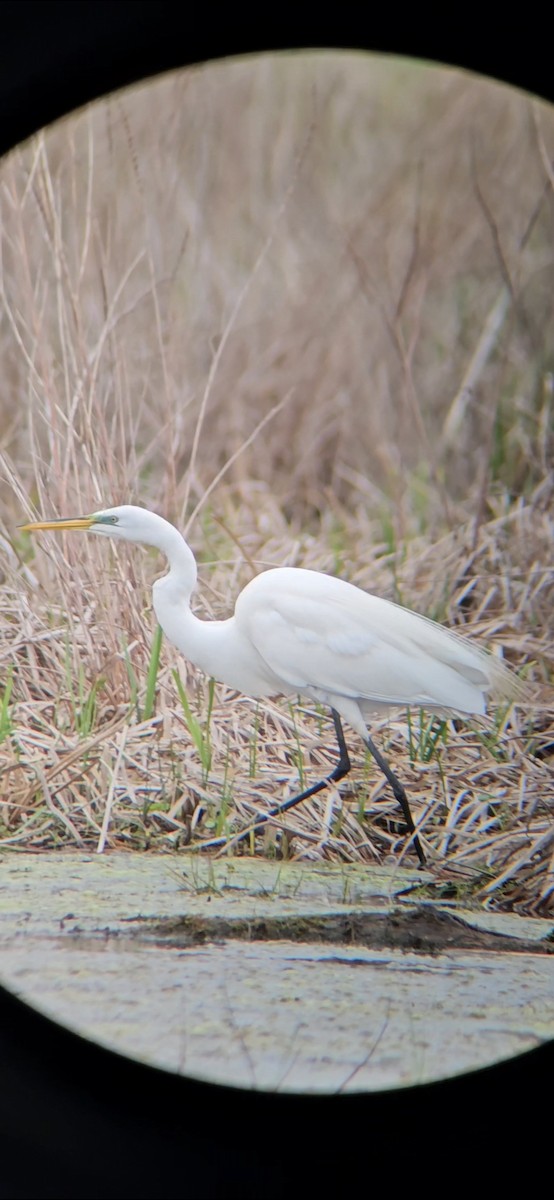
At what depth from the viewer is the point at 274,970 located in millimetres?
Answer: 1698

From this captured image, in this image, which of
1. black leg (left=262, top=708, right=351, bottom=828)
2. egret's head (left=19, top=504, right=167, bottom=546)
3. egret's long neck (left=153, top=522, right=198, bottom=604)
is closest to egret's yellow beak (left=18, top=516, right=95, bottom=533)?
egret's head (left=19, top=504, right=167, bottom=546)

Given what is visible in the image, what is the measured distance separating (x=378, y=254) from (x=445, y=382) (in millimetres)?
248

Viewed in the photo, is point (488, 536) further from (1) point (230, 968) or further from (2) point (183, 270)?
(1) point (230, 968)

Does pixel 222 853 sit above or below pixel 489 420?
below

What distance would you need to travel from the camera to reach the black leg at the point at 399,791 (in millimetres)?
1742

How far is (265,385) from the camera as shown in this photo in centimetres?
207

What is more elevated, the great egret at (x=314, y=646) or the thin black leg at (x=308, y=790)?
the great egret at (x=314, y=646)

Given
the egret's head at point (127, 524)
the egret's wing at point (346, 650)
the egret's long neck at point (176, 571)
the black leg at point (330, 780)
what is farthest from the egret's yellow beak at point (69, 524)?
the black leg at point (330, 780)

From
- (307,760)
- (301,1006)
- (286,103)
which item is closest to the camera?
(301,1006)

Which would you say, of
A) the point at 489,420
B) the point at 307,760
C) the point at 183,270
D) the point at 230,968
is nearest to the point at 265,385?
the point at 183,270

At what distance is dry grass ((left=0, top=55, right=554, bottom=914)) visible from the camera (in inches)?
70.3

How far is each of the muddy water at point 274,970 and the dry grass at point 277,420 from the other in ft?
0.18

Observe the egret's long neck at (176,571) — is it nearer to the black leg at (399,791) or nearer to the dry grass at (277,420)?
the dry grass at (277,420)

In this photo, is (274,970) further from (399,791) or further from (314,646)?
(314,646)
